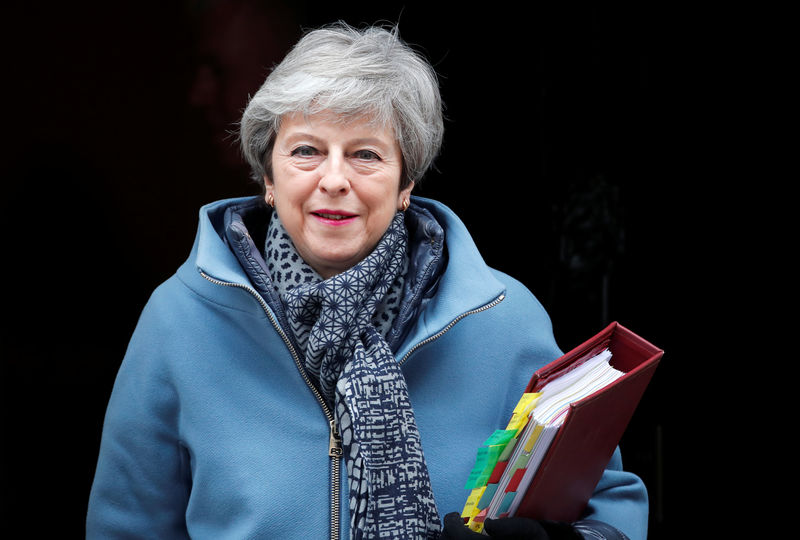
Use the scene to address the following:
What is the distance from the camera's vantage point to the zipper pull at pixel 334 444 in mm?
1755

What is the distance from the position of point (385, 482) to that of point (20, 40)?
1737 mm

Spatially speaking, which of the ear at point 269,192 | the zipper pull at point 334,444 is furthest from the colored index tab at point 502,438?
the ear at point 269,192

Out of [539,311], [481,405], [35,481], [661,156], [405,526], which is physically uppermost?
[661,156]

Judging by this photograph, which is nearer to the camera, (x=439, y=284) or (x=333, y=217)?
(x=333, y=217)

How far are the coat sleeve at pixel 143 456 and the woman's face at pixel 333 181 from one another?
1.21ft

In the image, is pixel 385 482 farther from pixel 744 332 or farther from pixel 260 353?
pixel 744 332

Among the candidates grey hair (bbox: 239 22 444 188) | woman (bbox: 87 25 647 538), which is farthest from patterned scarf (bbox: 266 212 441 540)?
grey hair (bbox: 239 22 444 188)

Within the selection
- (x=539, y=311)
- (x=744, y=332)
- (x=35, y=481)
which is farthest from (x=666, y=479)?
(x=35, y=481)

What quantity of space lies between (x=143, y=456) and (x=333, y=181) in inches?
26.6

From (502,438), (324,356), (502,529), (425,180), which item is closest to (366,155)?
(324,356)

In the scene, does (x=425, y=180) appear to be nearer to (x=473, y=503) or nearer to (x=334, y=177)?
(x=334, y=177)

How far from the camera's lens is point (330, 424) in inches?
70.0

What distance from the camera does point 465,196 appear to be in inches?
123

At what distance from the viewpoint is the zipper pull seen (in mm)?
1755
